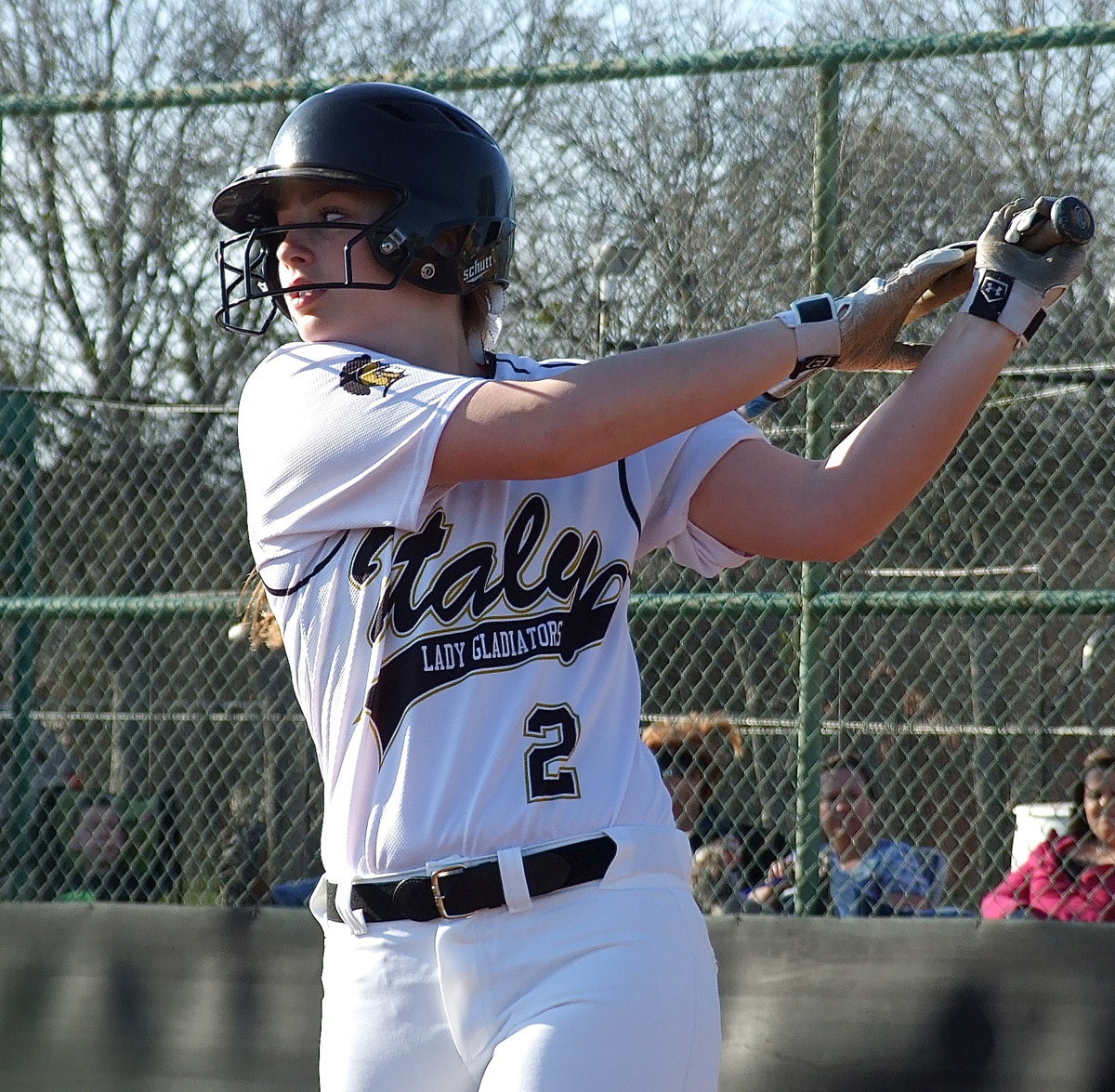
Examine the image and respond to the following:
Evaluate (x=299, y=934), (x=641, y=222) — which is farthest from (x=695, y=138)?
(x=299, y=934)

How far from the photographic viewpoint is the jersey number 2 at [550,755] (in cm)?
187

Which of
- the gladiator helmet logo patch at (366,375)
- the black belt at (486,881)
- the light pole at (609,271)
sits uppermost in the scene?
the light pole at (609,271)

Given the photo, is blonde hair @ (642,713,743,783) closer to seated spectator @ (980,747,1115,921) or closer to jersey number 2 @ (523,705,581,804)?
seated spectator @ (980,747,1115,921)

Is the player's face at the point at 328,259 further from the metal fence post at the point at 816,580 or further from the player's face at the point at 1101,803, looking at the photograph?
the player's face at the point at 1101,803

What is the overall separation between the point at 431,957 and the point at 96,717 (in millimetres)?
3274

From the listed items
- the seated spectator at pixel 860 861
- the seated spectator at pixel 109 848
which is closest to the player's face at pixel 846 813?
the seated spectator at pixel 860 861

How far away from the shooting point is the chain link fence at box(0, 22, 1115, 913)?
409 cm

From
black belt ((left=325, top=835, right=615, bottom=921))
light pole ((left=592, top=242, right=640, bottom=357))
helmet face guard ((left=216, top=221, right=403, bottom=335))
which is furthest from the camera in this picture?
light pole ((left=592, top=242, right=640, bottom=357))

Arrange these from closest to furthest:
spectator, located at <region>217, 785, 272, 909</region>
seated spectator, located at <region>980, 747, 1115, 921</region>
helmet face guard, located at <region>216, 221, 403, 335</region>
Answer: helmet face guard, located at <region>216, 221, 403, 335</region>, seated spectator, located at <region>980, 747, 1115, 921</region>, spectator, located at <region>217, 785, 272, 909</region>

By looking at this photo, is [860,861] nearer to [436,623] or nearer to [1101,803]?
[1101,803]

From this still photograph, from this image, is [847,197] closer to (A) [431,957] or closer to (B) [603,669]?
(B) [603,669]

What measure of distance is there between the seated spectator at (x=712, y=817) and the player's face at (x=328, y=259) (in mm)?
2311

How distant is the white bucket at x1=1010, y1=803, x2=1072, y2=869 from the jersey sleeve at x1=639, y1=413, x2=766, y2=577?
2.26 m

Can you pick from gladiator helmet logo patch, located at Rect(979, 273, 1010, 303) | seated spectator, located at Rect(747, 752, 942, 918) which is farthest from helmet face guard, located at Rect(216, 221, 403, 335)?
seated spectator, located at Rect(747, 752, 942, 918)
